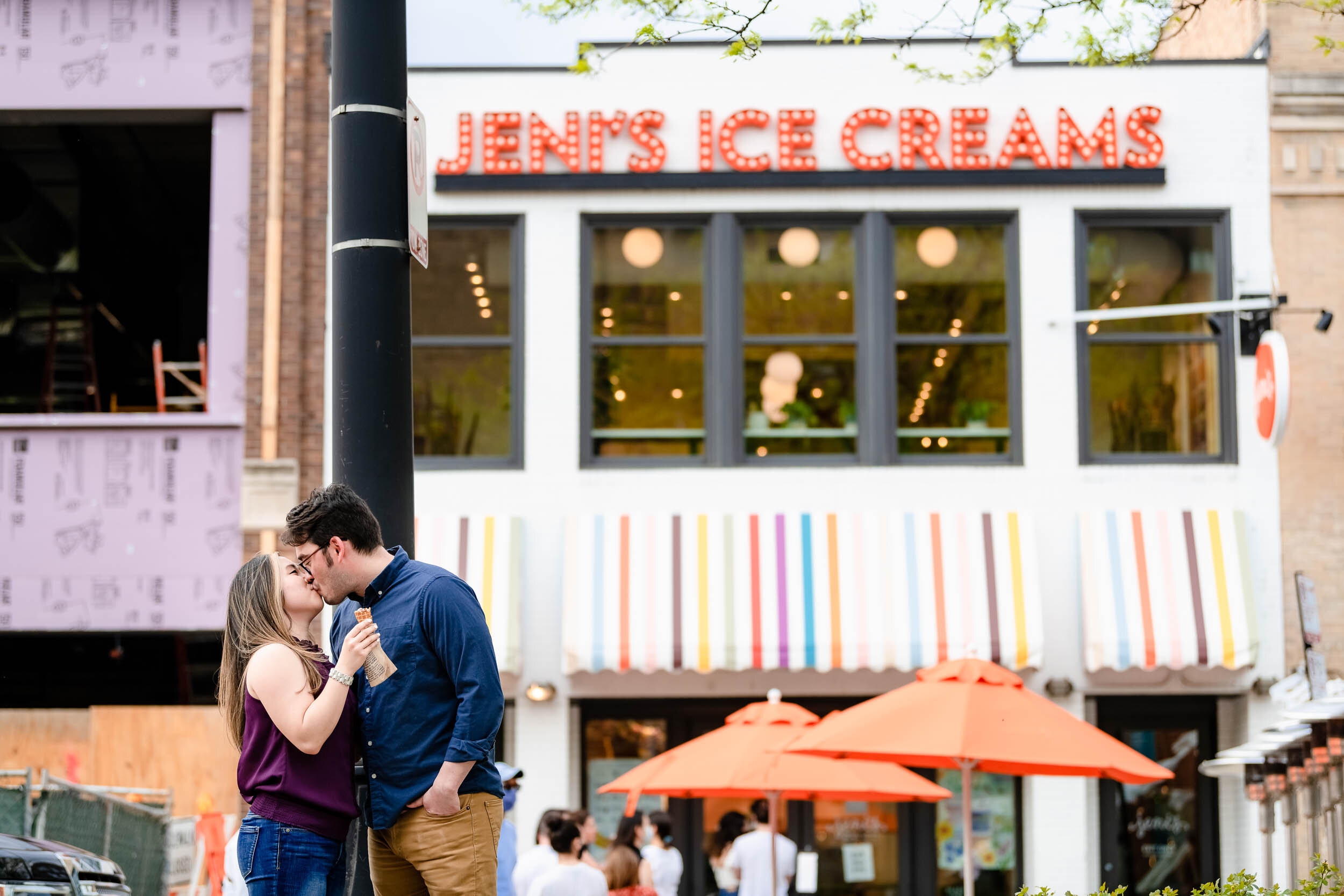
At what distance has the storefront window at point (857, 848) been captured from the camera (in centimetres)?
1375

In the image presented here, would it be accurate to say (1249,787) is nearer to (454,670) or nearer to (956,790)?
(956,790)

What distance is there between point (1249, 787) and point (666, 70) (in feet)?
26.8

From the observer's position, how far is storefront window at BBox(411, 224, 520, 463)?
555 inches

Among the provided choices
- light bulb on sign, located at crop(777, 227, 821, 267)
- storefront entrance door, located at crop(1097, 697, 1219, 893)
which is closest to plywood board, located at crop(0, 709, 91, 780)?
light bulb on sign, located at crop(777, 227, 821, 267)

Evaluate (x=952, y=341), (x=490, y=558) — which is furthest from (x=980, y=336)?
(x=490, y=558)

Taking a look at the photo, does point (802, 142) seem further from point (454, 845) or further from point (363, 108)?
point (454, 845)

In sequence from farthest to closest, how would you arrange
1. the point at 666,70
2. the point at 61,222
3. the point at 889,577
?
the point at 61,222
the point at 666,70
the point at 889,577

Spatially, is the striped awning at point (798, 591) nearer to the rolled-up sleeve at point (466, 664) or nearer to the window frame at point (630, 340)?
the window frame at point (630, 340)

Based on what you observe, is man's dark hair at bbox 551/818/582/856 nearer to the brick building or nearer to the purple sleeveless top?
the purple sleeveless top

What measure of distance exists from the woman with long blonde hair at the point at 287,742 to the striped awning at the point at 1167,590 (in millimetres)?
10224

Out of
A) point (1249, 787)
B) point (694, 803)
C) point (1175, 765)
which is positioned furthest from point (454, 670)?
point (1175, 765)

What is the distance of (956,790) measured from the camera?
13906 millimetres

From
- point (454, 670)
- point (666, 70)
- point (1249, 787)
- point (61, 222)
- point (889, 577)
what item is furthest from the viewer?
point (61, 222)

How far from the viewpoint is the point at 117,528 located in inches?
539
